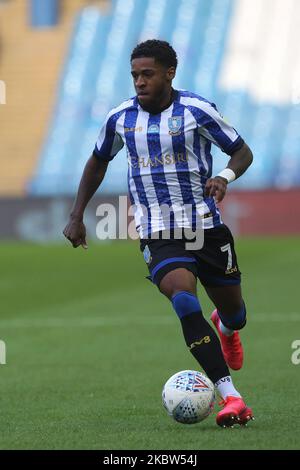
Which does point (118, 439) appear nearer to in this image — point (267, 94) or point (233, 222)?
point (233, 222)

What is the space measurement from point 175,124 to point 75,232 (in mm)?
918

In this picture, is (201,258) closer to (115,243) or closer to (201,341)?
(201,341)

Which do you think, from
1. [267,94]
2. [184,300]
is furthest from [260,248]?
[184,300]

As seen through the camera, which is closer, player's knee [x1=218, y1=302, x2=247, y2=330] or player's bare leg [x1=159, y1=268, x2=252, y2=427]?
player's bare leg [x1=159, y1=268, x2=252, y2=427]

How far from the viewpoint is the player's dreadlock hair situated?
21.0 ft

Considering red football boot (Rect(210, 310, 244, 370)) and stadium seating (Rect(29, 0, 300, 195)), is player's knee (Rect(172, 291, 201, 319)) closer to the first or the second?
red football boot (Rect(210, 310, 244, 370))

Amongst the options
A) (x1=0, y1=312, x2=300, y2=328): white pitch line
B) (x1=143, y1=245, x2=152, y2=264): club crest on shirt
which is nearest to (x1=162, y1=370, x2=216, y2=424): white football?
(x1=143, y1=245, x2=152, y2=264): club crest on shirt

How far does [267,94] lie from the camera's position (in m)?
36.8

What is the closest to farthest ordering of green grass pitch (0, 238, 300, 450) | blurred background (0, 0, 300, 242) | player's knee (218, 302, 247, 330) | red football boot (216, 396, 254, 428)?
green grass pitch (0, 238, 300, 450), red football boot (216, 396, 254, 428), player's knee (218, 302, 247, 330), blurred background (0, 0, 300, 242)

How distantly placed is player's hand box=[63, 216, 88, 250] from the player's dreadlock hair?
1.07 meters

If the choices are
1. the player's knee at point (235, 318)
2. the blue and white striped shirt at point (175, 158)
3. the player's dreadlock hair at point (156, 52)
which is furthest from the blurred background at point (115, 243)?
the player's dreadlock hair at point (156, 52)

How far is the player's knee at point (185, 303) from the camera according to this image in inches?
241

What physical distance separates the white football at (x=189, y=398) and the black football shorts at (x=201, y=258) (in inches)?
23.7

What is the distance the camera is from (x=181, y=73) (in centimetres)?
3756
